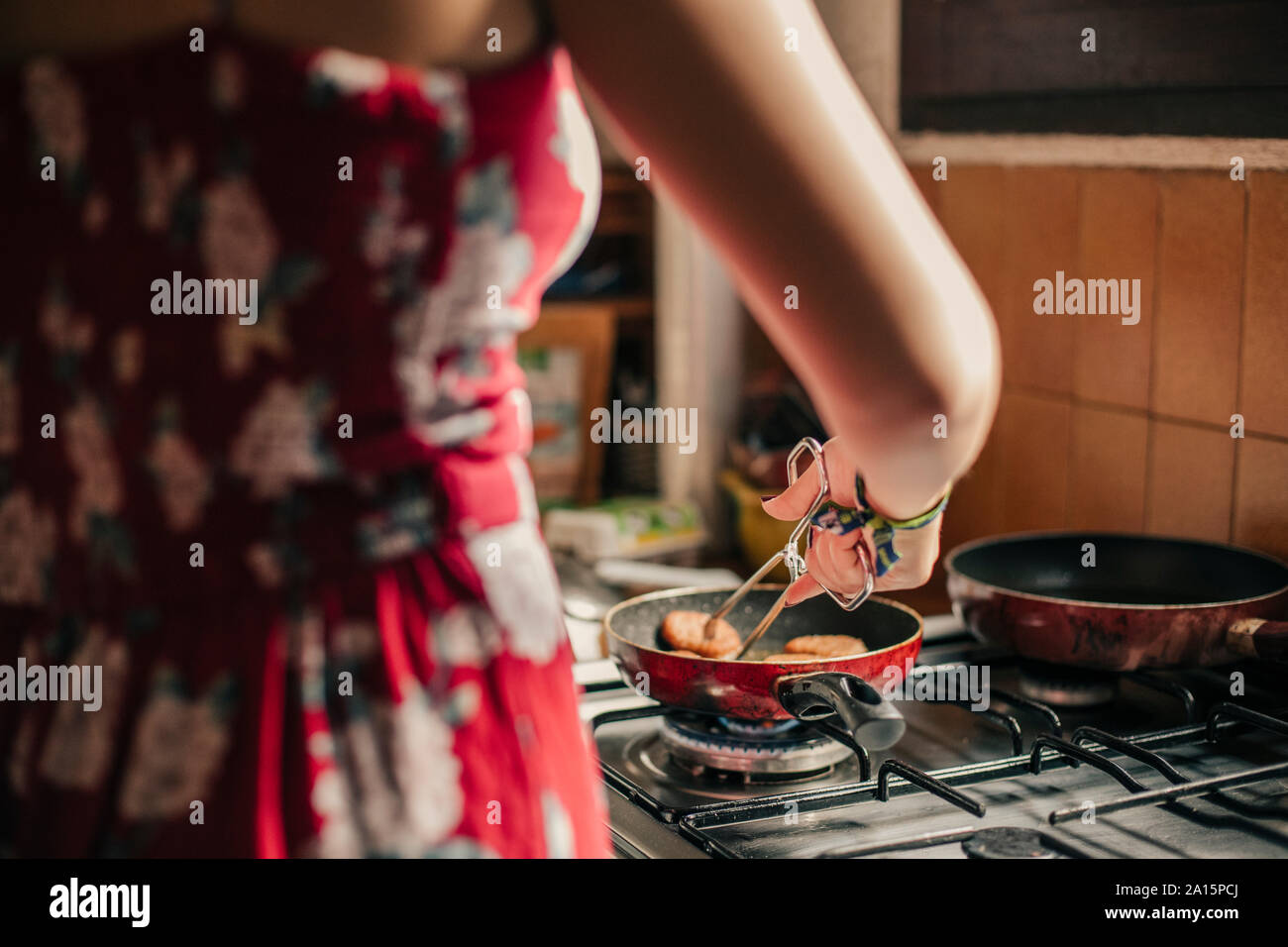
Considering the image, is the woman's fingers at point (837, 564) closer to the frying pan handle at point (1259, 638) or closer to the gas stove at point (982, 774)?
the gas stove at point (982, 774)

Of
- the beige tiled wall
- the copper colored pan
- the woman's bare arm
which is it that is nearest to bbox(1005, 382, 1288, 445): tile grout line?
the beige tiled wall

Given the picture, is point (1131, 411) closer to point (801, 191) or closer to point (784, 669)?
point (784, 669)

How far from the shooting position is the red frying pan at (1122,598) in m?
1.01

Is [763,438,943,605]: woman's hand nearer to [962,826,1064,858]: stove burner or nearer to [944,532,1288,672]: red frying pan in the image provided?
[962,826,1064,858]: stove burner

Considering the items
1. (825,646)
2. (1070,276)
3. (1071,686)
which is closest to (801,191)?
(825,646)

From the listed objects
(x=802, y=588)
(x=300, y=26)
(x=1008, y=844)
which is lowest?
(x=1008, y=844)

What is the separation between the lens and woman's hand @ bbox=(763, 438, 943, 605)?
2.14ft

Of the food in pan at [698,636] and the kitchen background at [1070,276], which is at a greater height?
the kitchen background at [1070,276]

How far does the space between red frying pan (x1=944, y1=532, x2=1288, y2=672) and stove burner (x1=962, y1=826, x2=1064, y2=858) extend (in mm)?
244

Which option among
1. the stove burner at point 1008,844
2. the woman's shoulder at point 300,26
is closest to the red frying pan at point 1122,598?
the stove burner at point 1008,844

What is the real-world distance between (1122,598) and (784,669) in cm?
43

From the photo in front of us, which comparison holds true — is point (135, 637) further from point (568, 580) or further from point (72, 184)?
point (568, 580)

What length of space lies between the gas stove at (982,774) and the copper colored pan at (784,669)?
0.03 metres

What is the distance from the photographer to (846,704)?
0.86 metres
